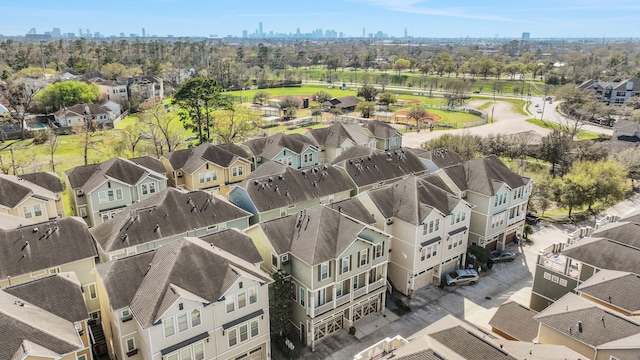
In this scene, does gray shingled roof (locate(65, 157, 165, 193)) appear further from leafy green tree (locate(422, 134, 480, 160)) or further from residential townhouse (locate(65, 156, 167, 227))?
leafy green tree (locate(422, 134, 480, 160))

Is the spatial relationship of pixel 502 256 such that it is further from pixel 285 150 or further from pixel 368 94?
pixel 368 94

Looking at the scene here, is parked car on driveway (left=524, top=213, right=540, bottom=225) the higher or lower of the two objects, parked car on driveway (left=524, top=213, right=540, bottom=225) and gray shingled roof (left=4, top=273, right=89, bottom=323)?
the lower

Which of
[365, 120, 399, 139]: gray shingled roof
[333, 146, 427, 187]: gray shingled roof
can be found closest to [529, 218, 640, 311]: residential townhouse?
[333, 146, 427, 187]: gray shingled roof

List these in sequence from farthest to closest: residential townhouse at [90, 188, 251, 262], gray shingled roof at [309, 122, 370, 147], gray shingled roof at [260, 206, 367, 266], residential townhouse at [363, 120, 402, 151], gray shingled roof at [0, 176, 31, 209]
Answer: residential townhouse at [363, 120, 402, 151]
gray shingled roof at [309, 122, 370, 147]
gray shingled roof at [0, 176, 31, 209]
residential townhouse at [90, 188, 251, 262]
gray shingled roof at [260, 206, 367, 266]

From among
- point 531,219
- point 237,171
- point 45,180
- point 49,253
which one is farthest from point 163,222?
point 531,219

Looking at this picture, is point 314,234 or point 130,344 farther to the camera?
point 314,234

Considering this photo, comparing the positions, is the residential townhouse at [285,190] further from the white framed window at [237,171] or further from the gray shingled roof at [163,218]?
the white framed window at [237,171]

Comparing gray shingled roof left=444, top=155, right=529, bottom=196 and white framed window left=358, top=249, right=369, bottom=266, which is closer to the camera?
white framed window left=358, top=249, right=369, bottom=266
